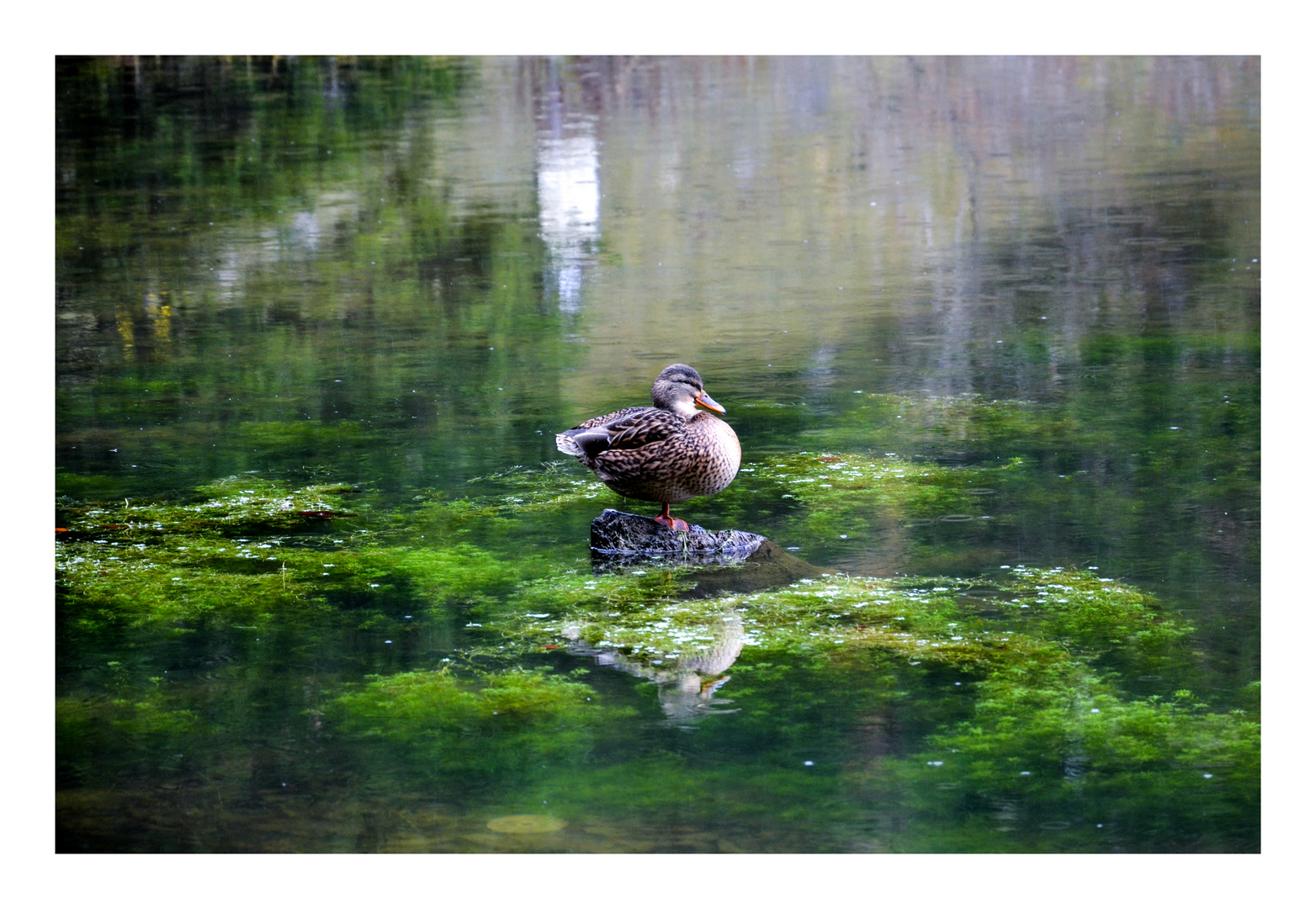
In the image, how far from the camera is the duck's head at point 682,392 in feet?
18.9

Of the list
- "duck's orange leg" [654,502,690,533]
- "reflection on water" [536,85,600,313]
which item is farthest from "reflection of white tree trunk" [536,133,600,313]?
"duck's orange leg" [654,502,690,533]

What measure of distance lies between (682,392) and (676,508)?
84 cm

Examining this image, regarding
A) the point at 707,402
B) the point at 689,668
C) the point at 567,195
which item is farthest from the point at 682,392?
the point at 567,195

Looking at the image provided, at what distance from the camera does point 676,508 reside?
21.2ft

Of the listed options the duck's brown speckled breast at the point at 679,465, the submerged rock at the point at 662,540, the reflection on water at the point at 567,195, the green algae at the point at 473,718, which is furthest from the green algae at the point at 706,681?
the reflection on water at the point at 567,195

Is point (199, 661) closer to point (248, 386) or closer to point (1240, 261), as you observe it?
point (248, 386)

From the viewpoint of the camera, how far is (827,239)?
11.3 meters

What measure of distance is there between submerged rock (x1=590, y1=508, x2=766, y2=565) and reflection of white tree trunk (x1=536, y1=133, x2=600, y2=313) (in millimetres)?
4068

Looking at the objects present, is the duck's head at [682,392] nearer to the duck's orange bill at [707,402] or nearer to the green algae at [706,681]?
the duck's orange bill at [707,402]

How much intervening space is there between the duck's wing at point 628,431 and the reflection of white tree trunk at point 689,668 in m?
0.85

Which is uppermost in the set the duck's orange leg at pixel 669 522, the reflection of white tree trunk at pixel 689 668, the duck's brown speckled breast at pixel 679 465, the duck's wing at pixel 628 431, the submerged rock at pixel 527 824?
the duck's wing at pixel 628 431

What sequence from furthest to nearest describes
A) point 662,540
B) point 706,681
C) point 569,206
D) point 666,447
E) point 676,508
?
point 569,206
point 676,508
point 662,540
point 666,447
point 706,681

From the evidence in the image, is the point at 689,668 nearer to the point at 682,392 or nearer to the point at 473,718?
the point at 473,718

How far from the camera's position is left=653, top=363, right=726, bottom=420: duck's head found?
18.9ft
